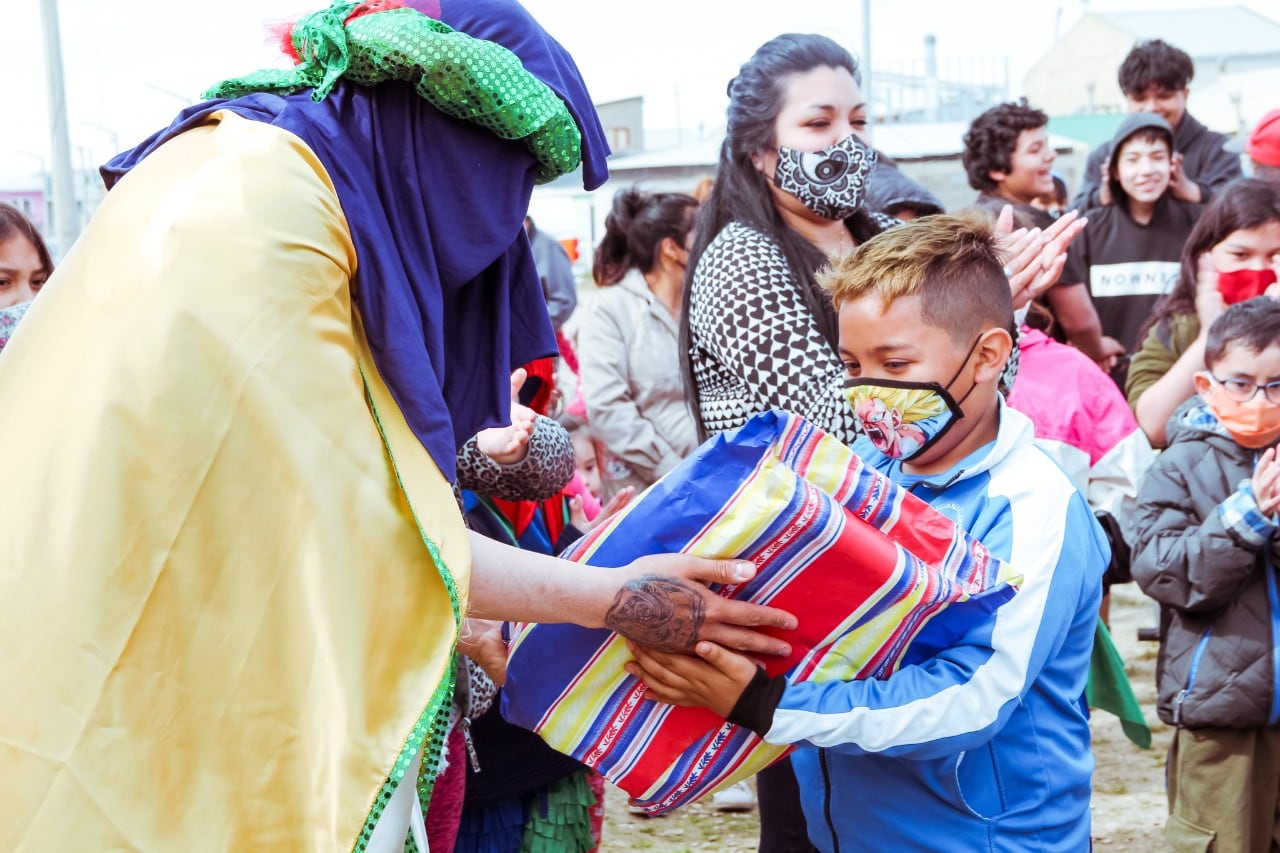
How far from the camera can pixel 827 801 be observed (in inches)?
93.6

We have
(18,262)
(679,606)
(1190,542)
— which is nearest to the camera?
(679,606)

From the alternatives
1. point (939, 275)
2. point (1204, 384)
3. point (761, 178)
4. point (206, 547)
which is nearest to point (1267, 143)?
point (1204, 384)

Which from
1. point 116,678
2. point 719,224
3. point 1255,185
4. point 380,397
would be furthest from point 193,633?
point 1255,185

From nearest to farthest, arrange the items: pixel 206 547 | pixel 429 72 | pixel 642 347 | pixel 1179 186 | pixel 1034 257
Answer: pixel 206 547, pixel 429 72, pixel 1034 257, pixel 642 347, pixel 1179 186

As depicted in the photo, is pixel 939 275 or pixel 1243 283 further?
pixel 1243 283

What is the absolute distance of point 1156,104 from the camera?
6.91 metres

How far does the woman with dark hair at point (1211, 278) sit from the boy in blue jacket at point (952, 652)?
2.18 metres

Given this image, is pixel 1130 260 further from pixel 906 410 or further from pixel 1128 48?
pixel 1128 48

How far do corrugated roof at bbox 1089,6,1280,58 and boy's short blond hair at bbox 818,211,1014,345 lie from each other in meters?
58.1

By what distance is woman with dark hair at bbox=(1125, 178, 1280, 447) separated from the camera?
4.40 metres

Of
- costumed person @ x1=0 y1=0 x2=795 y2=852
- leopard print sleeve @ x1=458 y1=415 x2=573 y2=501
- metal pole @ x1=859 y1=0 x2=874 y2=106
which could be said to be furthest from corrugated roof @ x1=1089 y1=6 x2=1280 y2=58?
costumed person @ x1=0 y1=0 x2=795 y2=852

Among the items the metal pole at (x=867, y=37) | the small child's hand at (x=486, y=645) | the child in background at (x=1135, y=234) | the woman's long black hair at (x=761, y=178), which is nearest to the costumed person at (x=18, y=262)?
the small child's hand at (x=486, y=645)

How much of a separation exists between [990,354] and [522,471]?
116cm

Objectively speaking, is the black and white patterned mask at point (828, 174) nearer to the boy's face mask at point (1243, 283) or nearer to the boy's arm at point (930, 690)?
the boy's arm at point (930, 690)
